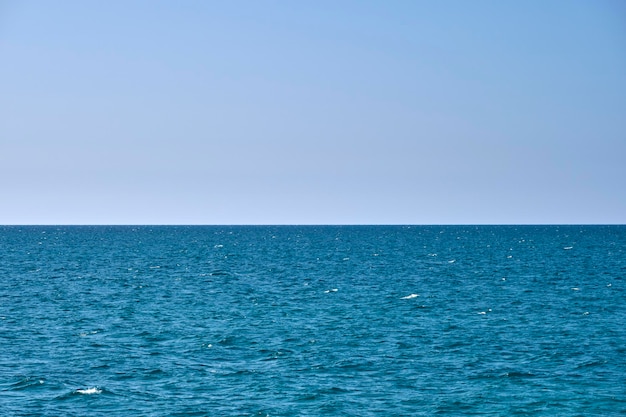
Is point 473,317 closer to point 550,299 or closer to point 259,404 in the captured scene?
point 550,299

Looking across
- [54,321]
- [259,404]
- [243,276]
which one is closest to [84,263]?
[243,276]

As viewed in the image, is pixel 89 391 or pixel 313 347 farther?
pixel 313 347

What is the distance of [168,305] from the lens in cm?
6262

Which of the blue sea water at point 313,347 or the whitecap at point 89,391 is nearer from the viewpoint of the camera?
the blue sea water at point 313,347

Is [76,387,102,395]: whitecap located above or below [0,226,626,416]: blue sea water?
below

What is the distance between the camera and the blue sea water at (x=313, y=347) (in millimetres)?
31766

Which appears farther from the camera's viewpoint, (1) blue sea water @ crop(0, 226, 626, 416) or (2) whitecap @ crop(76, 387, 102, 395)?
(2) whitecap @ crop(76, 387, 102, 395)

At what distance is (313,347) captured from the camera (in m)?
43.3

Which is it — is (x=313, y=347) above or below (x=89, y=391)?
above

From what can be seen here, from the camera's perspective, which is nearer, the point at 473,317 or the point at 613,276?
the point at 473,317

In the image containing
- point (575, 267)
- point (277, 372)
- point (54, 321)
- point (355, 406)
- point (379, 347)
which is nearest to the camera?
point (355, 406)

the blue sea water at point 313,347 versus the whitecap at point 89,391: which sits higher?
the blue sea water at point 313,347

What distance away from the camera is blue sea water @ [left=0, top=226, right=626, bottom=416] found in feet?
104

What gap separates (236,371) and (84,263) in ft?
267
